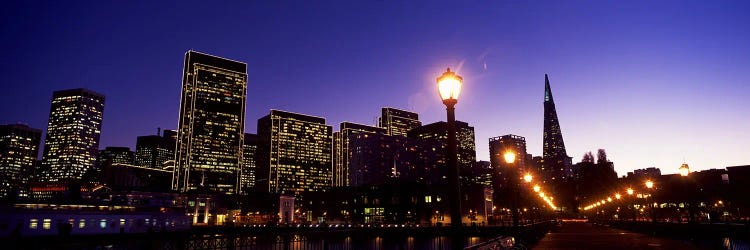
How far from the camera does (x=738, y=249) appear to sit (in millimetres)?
24766

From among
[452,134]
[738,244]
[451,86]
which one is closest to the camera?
[452,134]

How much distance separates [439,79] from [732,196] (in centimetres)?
8401

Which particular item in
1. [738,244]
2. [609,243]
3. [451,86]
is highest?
[451,86]

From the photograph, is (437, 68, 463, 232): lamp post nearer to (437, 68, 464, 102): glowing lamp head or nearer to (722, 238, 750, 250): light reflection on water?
(437, 68, 464, 102): glowing lamp head

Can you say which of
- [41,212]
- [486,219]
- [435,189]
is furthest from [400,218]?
[41,212]

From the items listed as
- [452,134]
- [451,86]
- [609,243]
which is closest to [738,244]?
[609,243]

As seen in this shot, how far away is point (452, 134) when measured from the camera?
1027 cm

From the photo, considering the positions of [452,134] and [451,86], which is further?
[451,86]


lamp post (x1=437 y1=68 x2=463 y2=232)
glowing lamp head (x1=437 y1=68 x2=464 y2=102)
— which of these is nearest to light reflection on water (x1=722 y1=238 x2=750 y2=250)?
lamp post (x1=437 y1=68 x2=463 y2=232)

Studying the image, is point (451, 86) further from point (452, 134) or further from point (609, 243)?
point (609, 243)

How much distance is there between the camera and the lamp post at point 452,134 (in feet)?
32.2

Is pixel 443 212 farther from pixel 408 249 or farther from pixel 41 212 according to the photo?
pixel 41 212

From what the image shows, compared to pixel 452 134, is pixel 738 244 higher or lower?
lower

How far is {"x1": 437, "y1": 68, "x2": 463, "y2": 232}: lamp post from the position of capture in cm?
982
